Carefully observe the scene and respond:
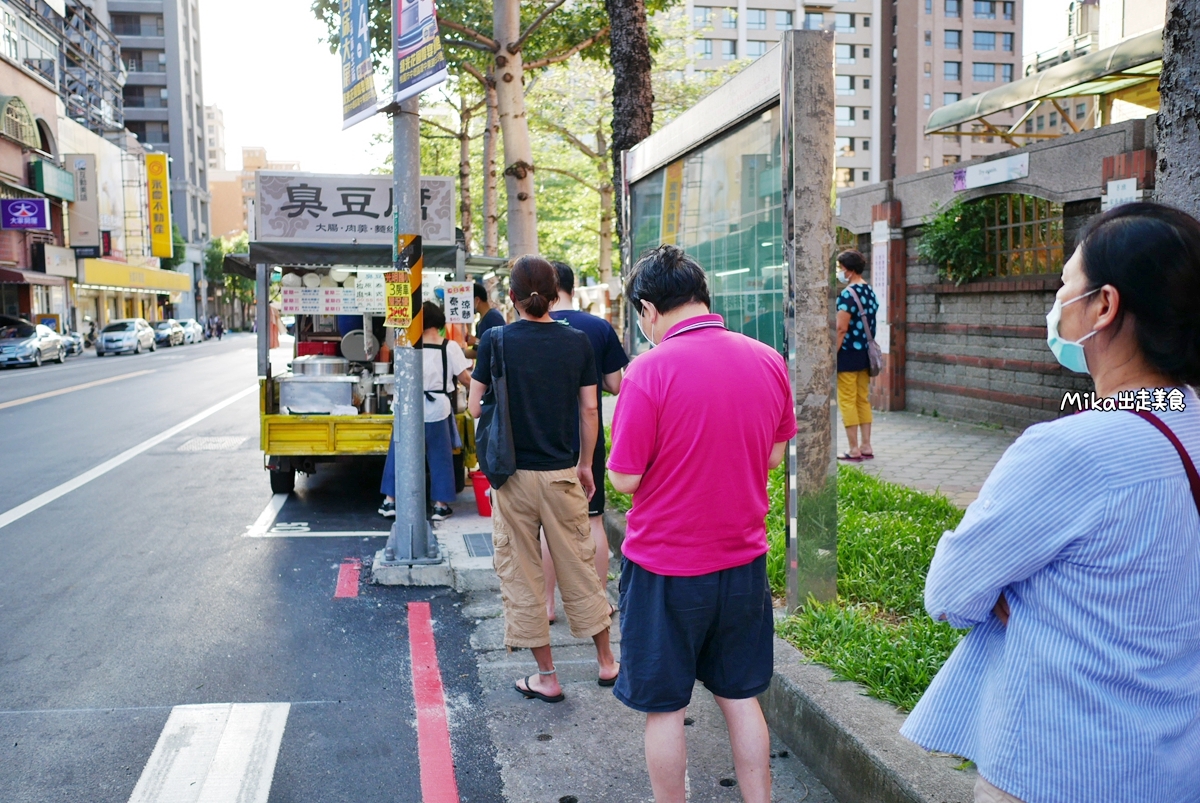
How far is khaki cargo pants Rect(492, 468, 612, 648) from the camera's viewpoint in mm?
4340

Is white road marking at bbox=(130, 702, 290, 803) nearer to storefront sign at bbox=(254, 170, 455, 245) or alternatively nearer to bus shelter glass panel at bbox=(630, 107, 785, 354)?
bus shelter glass panel at bbox=(630, 107, 785, 354)

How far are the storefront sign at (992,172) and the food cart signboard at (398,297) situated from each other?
23.0 feet

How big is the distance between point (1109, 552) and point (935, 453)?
833cm

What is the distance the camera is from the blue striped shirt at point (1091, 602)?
167 centimetres

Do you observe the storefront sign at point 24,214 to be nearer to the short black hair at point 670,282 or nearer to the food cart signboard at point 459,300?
the food cart signboard at point 459,300

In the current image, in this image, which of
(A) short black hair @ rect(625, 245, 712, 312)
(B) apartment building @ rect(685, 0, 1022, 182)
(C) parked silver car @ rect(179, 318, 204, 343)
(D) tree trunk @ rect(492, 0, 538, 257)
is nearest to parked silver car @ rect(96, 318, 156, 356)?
(C) parked silver car @ rect(179, 318, 204, 343)

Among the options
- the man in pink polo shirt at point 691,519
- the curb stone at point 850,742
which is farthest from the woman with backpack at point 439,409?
the man in pink polo shirt at point 691,519

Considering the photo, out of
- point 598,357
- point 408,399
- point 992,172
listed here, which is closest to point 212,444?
point 408,399

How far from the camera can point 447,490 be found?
791cm

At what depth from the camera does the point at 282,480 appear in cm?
936

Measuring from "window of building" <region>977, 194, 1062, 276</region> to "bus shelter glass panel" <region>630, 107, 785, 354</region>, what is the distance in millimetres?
4877

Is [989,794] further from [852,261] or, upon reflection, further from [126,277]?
[126,277]

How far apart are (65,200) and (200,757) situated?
5108 cm

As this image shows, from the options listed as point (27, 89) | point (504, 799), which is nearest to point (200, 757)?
point (504, 799)
